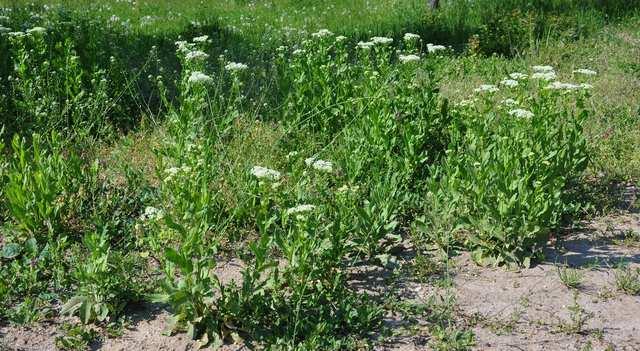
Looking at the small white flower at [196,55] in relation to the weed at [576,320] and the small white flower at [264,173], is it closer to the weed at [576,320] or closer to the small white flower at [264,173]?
the small white flower at [264,173]

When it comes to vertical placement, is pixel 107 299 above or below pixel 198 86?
below

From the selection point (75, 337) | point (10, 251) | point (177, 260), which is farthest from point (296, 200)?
point (10, 251)

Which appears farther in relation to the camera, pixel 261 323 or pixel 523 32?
pixel 523 32

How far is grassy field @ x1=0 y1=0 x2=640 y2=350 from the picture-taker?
13.3ft

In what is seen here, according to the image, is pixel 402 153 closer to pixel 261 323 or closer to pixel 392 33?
pixel 261 323

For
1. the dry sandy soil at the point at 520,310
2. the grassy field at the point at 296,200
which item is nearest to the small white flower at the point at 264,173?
the grassy field at the point at 296,200

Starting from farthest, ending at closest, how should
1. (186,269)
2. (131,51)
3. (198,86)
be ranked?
(131,51)
(198,86)
(186,269)

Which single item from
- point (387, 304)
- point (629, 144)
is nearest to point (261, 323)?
point (387, 304)

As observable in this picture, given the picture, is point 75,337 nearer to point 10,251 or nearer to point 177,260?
point 177,260

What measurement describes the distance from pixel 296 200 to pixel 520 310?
1.53 meters

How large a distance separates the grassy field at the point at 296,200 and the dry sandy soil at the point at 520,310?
0.10ft

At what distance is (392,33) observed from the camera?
1054 cm

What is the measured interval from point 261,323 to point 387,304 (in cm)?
79

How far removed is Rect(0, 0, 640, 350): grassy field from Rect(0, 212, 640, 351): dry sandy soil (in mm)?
30
